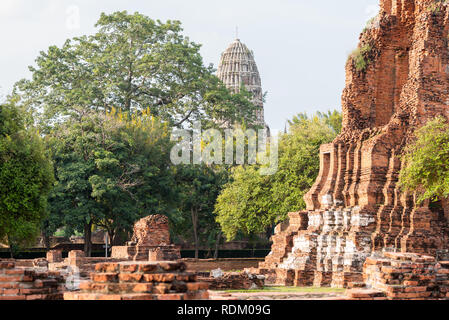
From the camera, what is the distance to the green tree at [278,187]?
109ft

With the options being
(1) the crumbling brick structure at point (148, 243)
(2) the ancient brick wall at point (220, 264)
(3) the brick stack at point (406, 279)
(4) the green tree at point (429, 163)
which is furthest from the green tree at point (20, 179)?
(3) the brick stack at point (406, 279)

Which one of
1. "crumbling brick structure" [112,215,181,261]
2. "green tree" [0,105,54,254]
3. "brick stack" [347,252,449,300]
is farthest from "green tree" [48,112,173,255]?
"brick stack" [347,252,449,300]

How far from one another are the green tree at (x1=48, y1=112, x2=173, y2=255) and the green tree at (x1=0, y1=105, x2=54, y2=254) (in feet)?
22.9

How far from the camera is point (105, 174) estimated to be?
3266 cm

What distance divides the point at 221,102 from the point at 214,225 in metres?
6.95

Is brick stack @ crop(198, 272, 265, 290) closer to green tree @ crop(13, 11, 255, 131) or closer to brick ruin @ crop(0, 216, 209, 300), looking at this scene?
brick ruin @ crop(0, 216, 209, 300)

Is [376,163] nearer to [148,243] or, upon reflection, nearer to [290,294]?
[290,294]

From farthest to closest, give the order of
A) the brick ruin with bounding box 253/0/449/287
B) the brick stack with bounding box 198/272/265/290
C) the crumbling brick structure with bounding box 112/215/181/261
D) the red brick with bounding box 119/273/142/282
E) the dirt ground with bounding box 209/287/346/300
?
the crumbling brick structure with bounding box 112/215/181/261
the brick ruin with bounding box 253/0/449/287
the brick stack with bounding box 198/272/265/290
the dirt ground with bounding box 209/287/346/300
the red brick with bounding box 119/273/142/282

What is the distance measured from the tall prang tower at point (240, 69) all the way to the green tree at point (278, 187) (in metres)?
50.7

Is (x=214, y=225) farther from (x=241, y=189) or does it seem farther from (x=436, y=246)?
(x=436, y=246)

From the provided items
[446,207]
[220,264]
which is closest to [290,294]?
[446,207]

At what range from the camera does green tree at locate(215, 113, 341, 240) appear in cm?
3309
